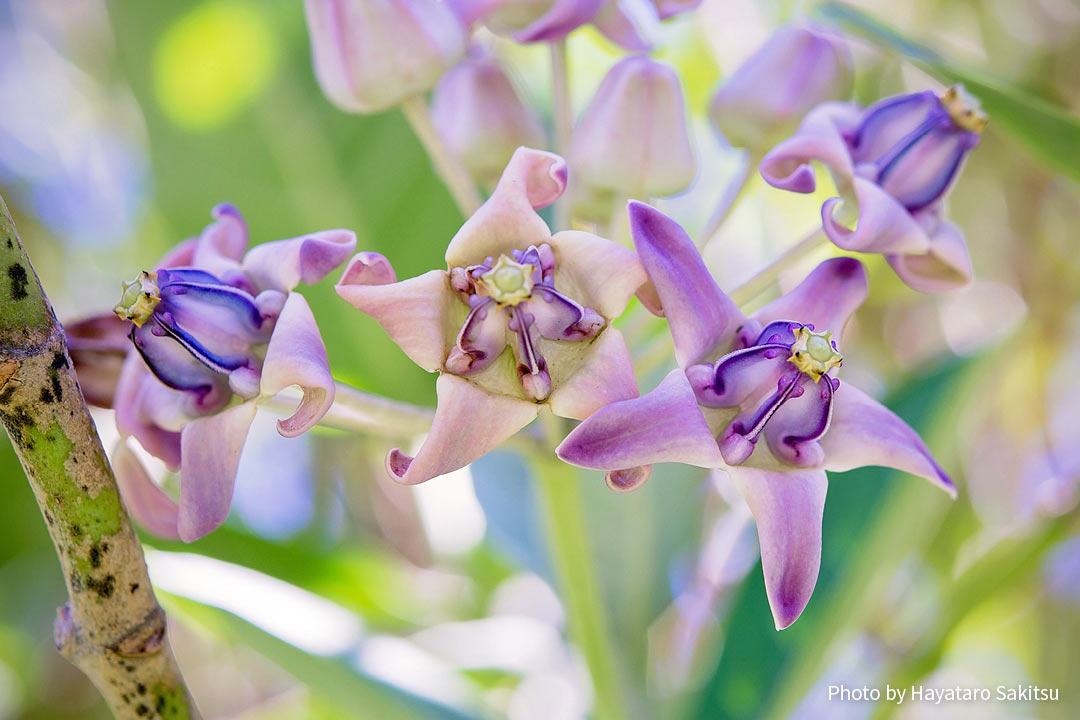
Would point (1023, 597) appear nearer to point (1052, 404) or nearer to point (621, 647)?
point (1052, 404)

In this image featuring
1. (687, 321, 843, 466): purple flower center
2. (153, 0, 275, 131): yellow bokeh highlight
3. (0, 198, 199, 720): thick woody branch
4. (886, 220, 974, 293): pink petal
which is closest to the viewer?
(0, 198, 199, 720): thick woody branch

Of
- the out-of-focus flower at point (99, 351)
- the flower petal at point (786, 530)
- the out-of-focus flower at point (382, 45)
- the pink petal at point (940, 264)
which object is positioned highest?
the out-of-focus flower at point (382, 45)

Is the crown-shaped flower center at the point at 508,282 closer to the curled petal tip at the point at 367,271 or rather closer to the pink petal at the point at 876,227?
the curled petal tip at the point at 367,271

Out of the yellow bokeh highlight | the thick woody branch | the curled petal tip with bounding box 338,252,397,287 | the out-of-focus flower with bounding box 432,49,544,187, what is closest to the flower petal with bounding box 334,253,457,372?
the curled petal tip with bounding box 338,252,397,287

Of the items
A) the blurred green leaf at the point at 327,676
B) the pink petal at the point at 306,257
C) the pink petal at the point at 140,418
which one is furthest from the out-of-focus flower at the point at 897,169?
the blurred green leaf at the point at 327,676

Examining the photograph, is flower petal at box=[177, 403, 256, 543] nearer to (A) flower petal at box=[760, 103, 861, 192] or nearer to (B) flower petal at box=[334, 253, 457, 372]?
(B) flower petal at box=[334, 253, 457, 372]

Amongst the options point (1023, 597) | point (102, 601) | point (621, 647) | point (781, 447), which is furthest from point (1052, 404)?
point (102, 601)
